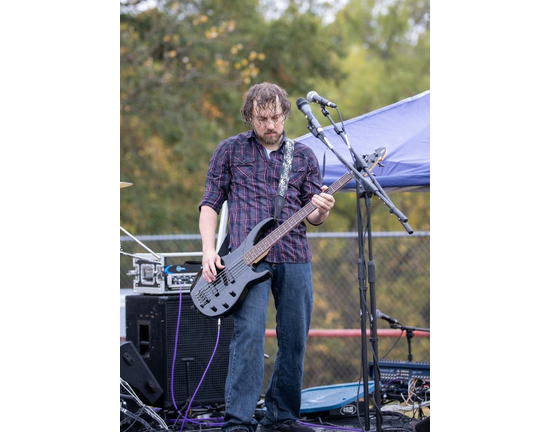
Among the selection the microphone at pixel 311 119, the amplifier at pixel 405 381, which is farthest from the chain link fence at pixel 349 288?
the microphone at pixel 311 119

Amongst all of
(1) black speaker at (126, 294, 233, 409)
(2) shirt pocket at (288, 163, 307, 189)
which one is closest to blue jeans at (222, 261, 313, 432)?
(2) shirt pocket at (288, 163, 307, 189)

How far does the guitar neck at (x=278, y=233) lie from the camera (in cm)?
370

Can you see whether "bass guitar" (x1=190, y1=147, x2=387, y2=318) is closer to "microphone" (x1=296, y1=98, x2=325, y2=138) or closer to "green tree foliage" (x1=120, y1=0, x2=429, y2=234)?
"microphone" (x1=296, y1=98, x2=325, y2=138)

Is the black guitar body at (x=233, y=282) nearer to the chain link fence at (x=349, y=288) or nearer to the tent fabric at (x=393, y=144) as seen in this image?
the tent fabric at (x=393, y=144)

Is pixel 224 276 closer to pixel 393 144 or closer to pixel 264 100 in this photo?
pixel 264 100

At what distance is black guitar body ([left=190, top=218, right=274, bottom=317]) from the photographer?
12.1 feet

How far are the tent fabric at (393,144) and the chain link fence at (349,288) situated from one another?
6.20ft
